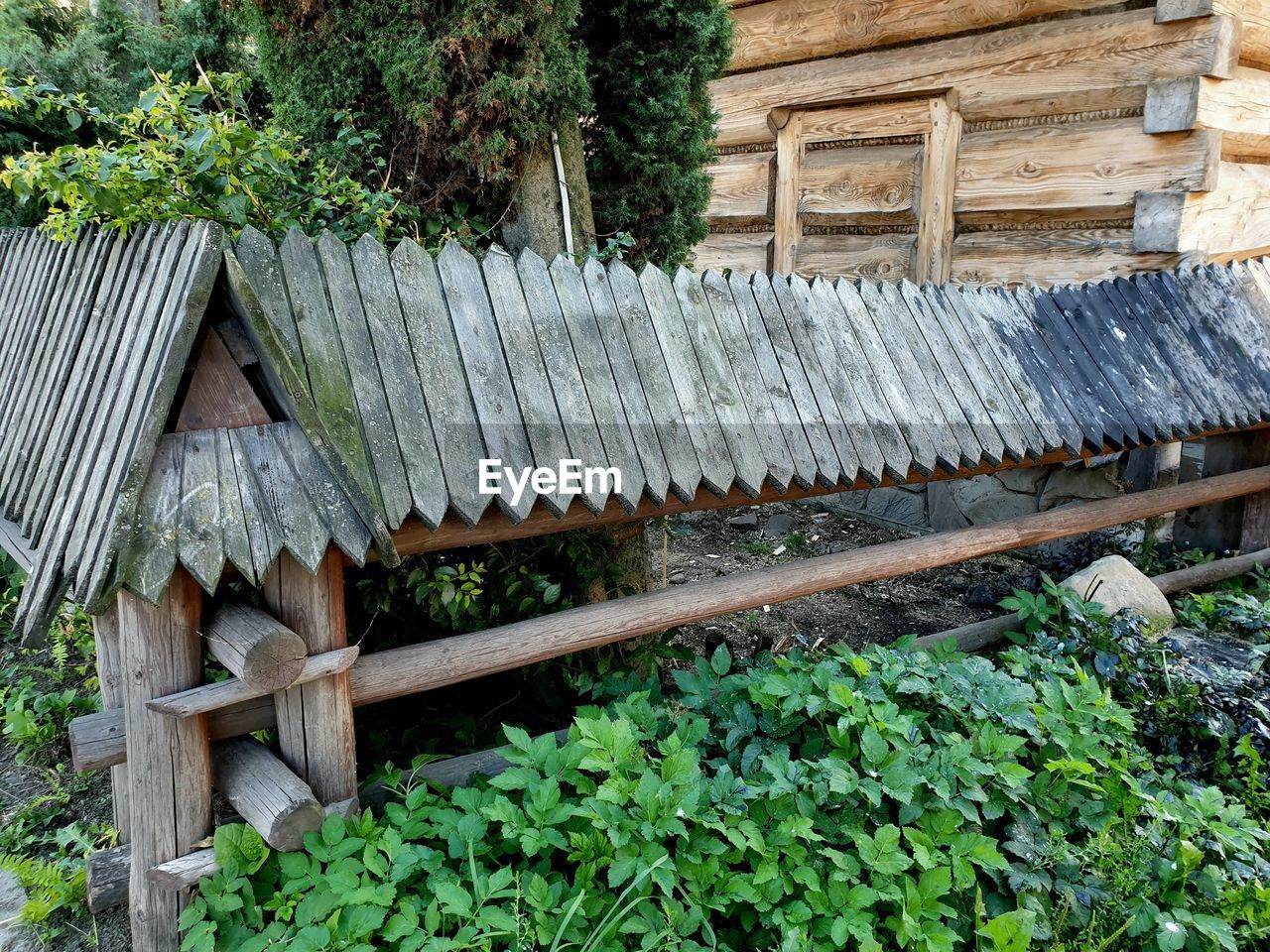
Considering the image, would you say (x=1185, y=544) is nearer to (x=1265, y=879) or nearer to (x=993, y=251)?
(x=993, y=251)

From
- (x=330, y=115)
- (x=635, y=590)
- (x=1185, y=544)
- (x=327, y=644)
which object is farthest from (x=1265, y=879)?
(x=330, y=115)

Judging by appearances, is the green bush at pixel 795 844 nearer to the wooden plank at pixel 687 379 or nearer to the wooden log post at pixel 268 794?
the wooden log post at pixel 268 794

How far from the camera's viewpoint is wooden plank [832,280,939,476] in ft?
11.1

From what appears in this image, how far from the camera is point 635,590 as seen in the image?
4.33 m

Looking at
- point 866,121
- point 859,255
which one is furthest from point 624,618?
point 866,121

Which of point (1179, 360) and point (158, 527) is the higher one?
point (1179, 360)

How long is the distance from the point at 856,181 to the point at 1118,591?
3698 millimetres

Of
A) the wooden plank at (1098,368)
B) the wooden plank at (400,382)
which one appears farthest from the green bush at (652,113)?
the wooden plank at (400,382)

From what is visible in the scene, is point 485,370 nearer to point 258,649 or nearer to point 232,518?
point 232,518

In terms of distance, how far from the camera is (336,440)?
236 centimetres

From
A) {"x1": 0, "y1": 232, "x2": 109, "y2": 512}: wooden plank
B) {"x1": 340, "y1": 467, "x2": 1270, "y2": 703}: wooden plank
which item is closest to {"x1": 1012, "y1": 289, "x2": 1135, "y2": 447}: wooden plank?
{"x1": 340, "y1": 467, "x2": 1270, "y2": 703}: wooden plank

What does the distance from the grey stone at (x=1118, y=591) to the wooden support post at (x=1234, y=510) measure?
161 centimetres

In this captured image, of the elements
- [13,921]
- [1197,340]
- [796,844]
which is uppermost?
[1197,340]

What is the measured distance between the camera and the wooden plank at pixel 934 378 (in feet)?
11.4
